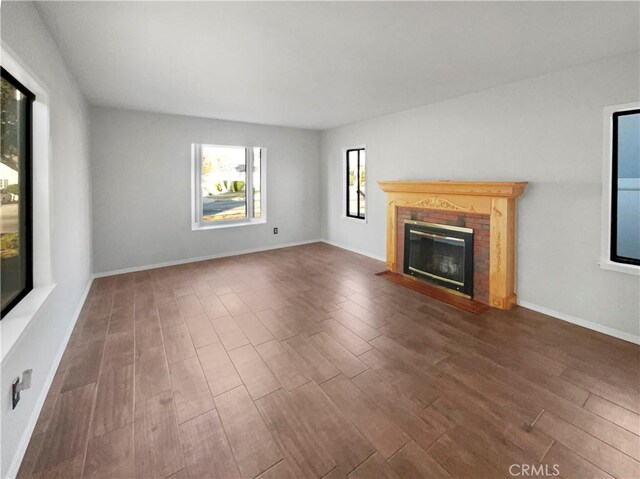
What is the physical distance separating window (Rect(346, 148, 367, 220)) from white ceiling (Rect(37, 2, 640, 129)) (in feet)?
6.28

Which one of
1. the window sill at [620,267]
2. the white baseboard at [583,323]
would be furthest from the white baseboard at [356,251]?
the window sill at [620,267]

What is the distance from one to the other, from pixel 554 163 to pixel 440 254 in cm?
156

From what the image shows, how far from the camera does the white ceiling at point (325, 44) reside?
1993 millimetres

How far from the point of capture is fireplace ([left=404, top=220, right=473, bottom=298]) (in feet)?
12.0

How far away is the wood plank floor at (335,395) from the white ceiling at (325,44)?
2474 millimetres

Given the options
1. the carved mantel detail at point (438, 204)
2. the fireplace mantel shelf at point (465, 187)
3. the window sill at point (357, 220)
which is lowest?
the window sill at point (357, 220)

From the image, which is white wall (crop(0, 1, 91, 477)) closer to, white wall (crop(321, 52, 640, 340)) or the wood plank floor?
the wood plank floor

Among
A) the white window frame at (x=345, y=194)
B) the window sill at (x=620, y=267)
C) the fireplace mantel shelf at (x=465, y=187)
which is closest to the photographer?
the window sill at (x=620, y=267)

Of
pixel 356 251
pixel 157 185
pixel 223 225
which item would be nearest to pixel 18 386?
pixel 157 185

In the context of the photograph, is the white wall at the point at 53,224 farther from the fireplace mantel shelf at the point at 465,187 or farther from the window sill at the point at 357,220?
the window sill at the point at 357,220

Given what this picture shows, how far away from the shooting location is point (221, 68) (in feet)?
9.70

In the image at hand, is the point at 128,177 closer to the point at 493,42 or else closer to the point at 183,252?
the point at 183,252

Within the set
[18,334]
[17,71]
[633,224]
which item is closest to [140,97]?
[17,71]

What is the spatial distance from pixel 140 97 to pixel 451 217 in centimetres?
431
